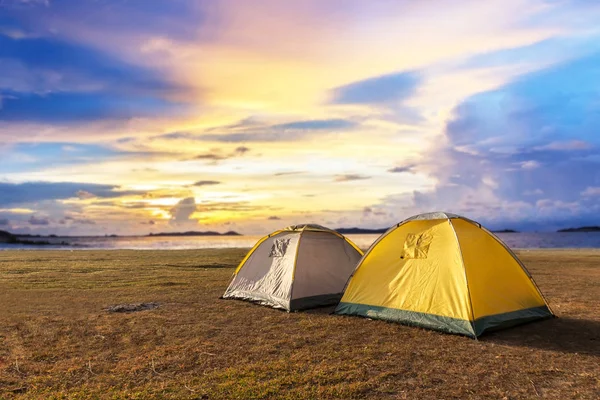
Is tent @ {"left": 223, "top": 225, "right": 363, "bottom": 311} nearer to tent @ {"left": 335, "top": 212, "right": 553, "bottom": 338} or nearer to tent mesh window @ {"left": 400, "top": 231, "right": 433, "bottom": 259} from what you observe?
tent @ {"left": 335, "top": 212, "right": 553, "bottom": 338}

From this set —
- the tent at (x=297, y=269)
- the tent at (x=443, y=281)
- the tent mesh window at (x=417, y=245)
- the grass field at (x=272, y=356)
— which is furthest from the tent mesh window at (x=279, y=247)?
the tent mesh window at (x=417, y=245)

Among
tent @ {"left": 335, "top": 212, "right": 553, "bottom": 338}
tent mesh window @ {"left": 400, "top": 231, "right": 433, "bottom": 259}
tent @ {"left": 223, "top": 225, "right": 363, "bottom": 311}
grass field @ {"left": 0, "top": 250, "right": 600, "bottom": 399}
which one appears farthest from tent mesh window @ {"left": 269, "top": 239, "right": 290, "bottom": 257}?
tent mesh window @ {"left": 400, "top": 231, "right": 433, "bottom": 259}

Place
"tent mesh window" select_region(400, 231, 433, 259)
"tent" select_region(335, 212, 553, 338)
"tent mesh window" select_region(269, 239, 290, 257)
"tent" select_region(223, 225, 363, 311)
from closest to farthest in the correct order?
"tent" select_region(335, 212, 553, 338) → "tent mesh window" select_region(400, 231, 433, 259) → "tent" select_region(223, 225, 363, 311) → "tent mesh window" select_region(269, 239, 290, 257)

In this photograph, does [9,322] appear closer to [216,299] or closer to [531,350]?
[216,299]

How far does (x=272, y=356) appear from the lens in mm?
8531

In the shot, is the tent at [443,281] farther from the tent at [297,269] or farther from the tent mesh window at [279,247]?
the tent mesh window at [279,247]

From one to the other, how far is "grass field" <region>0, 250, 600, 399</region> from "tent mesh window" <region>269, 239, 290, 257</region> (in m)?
1.73

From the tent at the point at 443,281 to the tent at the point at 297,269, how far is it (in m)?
1.39

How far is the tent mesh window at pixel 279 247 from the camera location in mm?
13914

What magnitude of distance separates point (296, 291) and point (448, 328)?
449 cm

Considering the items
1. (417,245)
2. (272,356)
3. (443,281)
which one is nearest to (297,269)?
(417,245)

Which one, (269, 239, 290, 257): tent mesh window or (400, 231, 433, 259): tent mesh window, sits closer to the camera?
(400, 231, 433, 259): tent mesh window

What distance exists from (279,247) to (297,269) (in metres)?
1.14

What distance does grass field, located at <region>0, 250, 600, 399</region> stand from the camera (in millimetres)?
6922
